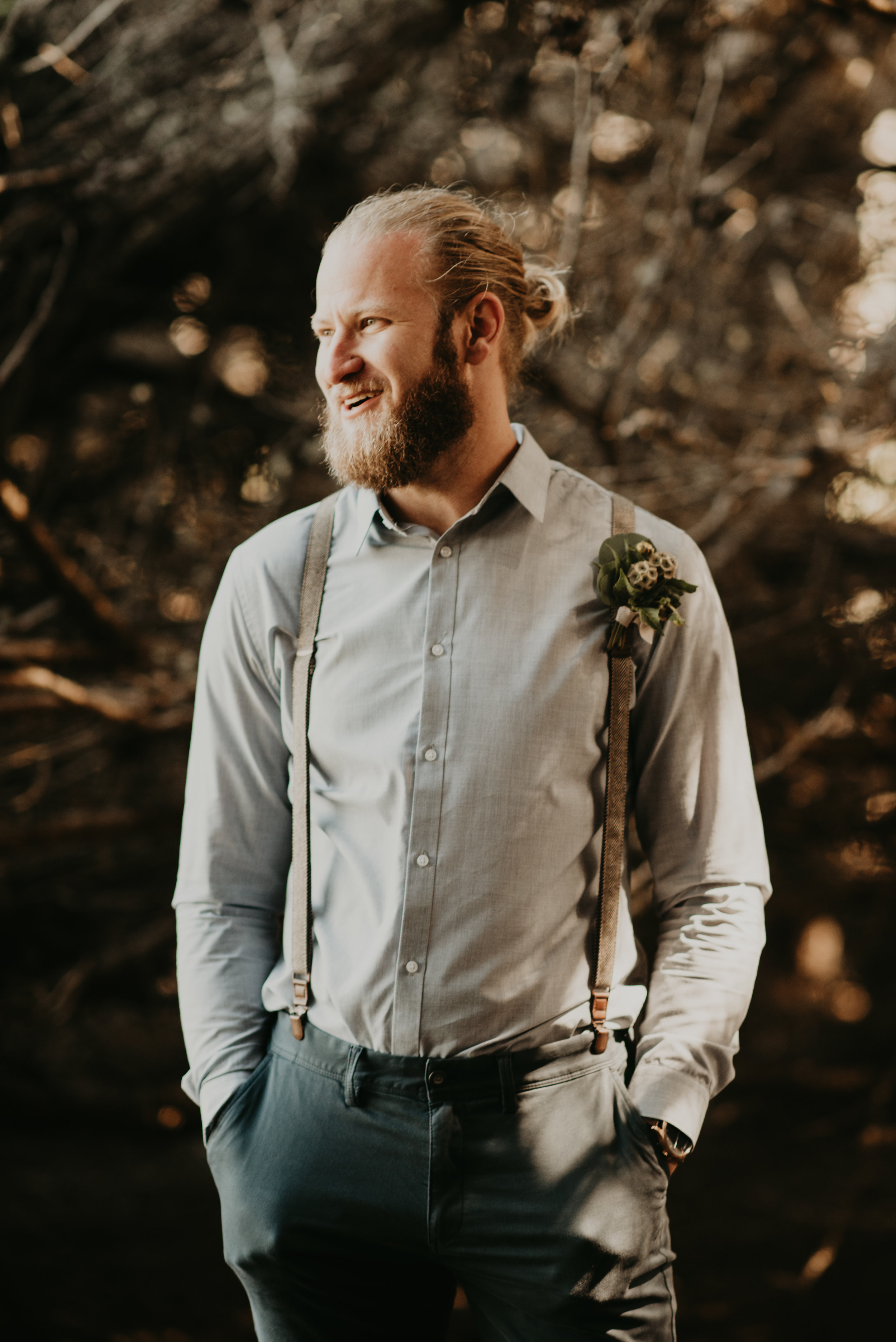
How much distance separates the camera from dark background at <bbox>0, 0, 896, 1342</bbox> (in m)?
2.89

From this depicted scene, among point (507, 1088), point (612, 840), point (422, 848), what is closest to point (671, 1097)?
point (507, 1088)

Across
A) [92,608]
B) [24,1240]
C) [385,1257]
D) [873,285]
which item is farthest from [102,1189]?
[873,285]

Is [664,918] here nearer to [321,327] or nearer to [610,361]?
[321,327]

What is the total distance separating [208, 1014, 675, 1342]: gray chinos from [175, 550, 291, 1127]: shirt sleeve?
0.17 metres

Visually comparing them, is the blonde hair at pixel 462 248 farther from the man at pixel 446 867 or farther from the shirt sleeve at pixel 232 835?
the shirt sleeve at pixel 232 835

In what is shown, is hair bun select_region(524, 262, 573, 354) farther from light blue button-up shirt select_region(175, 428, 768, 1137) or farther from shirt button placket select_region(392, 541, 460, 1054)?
shirt button placket select_region(392, 541, 460, 1054)

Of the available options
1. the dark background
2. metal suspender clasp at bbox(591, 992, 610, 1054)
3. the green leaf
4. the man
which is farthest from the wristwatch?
the dark background

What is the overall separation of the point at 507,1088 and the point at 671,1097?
0.74 ft

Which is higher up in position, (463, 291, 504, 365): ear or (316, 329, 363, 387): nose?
(463, 291, 504, 365): ear

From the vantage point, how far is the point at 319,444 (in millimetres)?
3393

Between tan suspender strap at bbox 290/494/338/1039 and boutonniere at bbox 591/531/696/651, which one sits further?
tan suspender strap at bbox 290/494/338/1039

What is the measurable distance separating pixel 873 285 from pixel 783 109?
0.74m

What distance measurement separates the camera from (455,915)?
4.35 feet

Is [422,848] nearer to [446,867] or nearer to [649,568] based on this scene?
[446,867]
